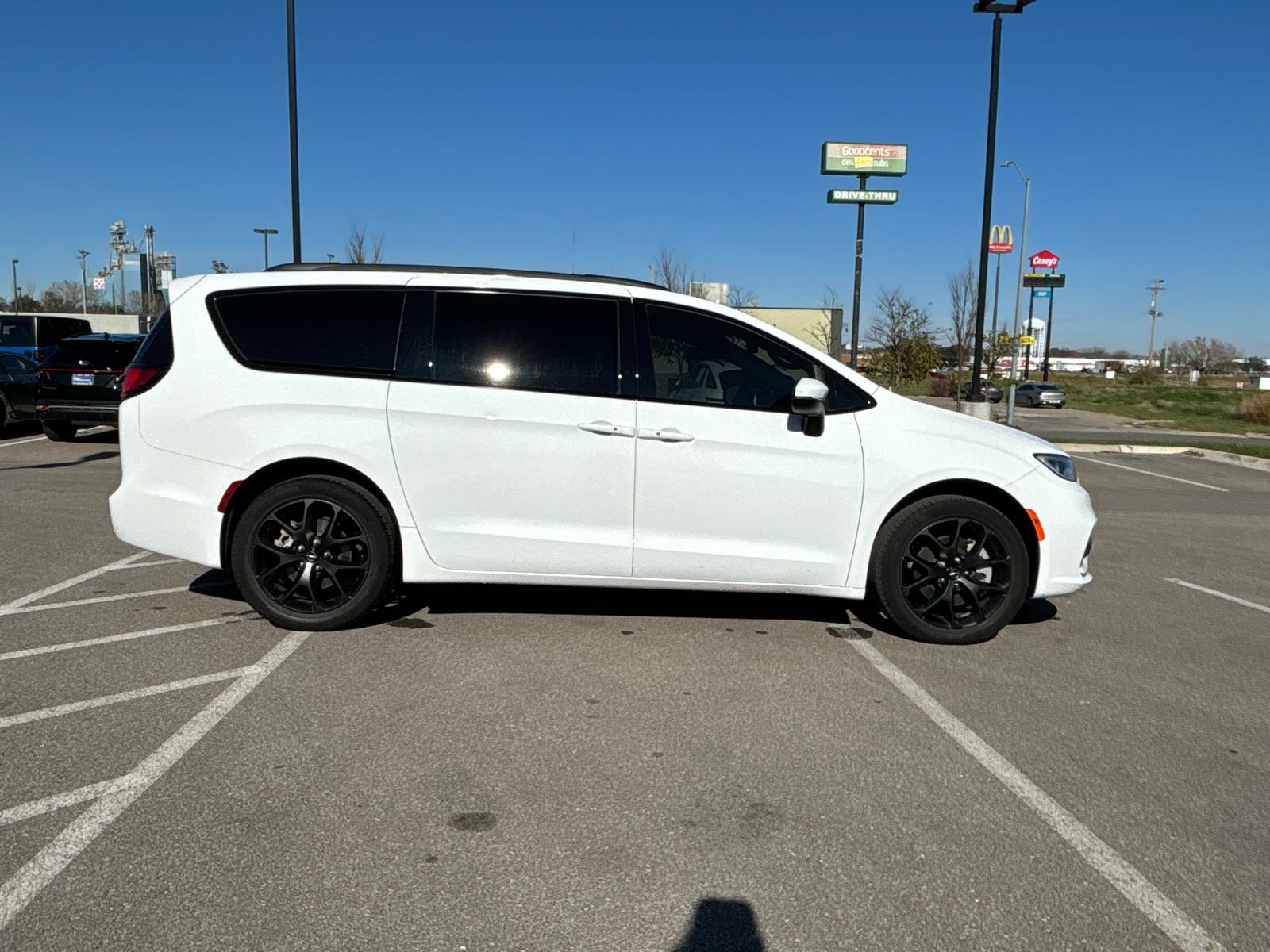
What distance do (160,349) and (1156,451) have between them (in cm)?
1854

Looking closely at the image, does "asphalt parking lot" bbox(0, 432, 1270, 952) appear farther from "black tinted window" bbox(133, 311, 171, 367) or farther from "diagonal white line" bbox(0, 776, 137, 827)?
"black tinted window" bbox(133, 311, 171, 367)

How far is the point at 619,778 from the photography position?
3461mm

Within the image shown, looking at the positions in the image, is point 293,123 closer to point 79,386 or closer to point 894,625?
point 79,386

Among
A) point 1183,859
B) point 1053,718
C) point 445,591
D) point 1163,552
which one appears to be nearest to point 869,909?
point 1183,859

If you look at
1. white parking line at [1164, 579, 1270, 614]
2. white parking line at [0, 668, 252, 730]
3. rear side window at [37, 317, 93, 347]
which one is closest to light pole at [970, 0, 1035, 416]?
white parking line at [1164, 579, 1270, 614]

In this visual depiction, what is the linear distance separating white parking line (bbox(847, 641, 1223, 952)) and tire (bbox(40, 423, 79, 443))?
14.1m

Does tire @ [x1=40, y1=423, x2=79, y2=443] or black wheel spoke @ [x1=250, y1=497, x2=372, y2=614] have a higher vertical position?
black wheel spoke @ [x1=250, y1=497, x2=372, y2=614]

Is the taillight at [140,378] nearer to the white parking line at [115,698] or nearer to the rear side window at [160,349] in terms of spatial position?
the rear side window at [160,349]

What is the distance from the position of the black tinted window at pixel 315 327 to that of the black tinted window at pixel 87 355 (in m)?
10.0

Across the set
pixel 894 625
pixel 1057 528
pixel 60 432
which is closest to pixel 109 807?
pixel 894 625

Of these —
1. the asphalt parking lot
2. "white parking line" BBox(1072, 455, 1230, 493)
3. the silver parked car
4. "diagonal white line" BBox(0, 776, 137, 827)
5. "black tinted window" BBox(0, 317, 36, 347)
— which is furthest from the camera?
the silver parked car

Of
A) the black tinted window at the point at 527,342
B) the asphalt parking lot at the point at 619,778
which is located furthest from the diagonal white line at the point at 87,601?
the black tinted window at the point at 527,342

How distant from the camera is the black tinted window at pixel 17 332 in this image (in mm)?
24391

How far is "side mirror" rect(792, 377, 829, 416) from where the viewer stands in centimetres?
481
